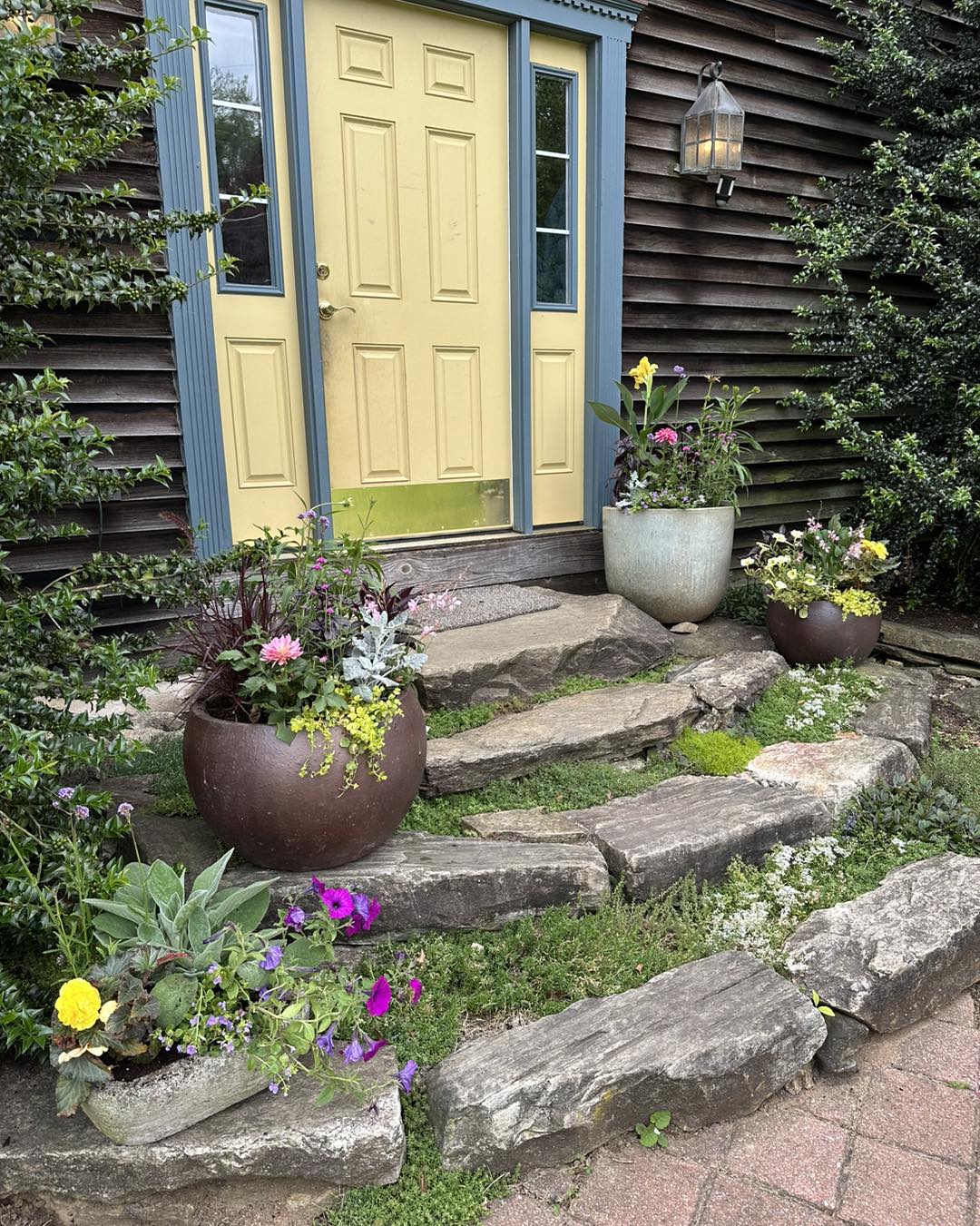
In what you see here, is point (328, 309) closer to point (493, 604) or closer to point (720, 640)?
point (493, 604)

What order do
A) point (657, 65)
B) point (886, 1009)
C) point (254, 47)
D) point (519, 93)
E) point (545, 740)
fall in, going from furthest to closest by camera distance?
point (657, 65) → point (519, 93) → point (254, 47) → point (545, 740) → point (886, 1009)

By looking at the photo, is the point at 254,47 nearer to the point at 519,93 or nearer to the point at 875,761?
the point at 519,93

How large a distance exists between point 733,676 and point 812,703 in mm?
345

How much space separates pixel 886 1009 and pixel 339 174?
3400mm

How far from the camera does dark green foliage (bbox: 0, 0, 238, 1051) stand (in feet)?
5.45

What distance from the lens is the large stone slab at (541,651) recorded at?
9.82ft

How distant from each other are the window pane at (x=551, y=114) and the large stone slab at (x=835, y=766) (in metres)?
2.83

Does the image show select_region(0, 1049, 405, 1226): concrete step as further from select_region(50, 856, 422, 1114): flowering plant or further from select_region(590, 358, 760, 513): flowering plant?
select_region(590, 358, 760, 513): flowering plant

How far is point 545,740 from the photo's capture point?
2.78 metres

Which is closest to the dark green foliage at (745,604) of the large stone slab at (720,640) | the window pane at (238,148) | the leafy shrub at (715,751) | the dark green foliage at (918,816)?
the large stone slab at (720,640)

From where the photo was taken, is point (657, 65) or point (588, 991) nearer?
point (588, 991)

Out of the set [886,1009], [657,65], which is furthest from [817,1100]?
[657,65]

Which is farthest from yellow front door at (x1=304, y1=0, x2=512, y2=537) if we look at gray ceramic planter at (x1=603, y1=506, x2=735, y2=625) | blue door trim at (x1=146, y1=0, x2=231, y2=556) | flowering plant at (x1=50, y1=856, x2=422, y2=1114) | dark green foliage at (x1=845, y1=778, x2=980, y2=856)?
flowering plant at (x1=50, y1=856, x2=422, y2=1114)

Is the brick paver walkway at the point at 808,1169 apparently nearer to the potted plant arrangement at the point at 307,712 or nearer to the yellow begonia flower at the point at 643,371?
the potted plant arrangement at the point at 307,712
